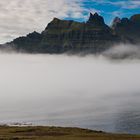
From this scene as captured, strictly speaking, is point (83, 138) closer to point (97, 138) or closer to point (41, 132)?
point (97, 138)

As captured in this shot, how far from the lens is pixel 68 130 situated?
617 ft

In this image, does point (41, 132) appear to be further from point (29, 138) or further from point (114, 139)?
point (114, 139)

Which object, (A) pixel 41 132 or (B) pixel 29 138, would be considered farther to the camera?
(A) pixel 41 132

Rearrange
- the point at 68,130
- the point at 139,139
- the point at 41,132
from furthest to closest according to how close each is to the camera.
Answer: the point at 68,130, the point at 41,132, the point at 139,139

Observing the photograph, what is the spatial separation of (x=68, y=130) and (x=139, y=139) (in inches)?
1905

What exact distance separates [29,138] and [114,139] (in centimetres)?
2765

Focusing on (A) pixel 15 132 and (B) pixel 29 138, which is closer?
(B) pixel 29 138

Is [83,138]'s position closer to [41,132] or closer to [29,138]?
[29,138]

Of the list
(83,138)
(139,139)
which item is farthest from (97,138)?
(139,139)

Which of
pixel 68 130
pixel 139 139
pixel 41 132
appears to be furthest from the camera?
pixel 68 130

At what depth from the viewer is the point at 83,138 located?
149125 millimetres

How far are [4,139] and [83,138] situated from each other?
Result: 83.6ft

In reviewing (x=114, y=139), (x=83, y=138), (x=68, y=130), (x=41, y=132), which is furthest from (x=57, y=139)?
(x=68, y=130)

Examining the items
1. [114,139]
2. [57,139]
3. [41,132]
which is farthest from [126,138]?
[41,132]
